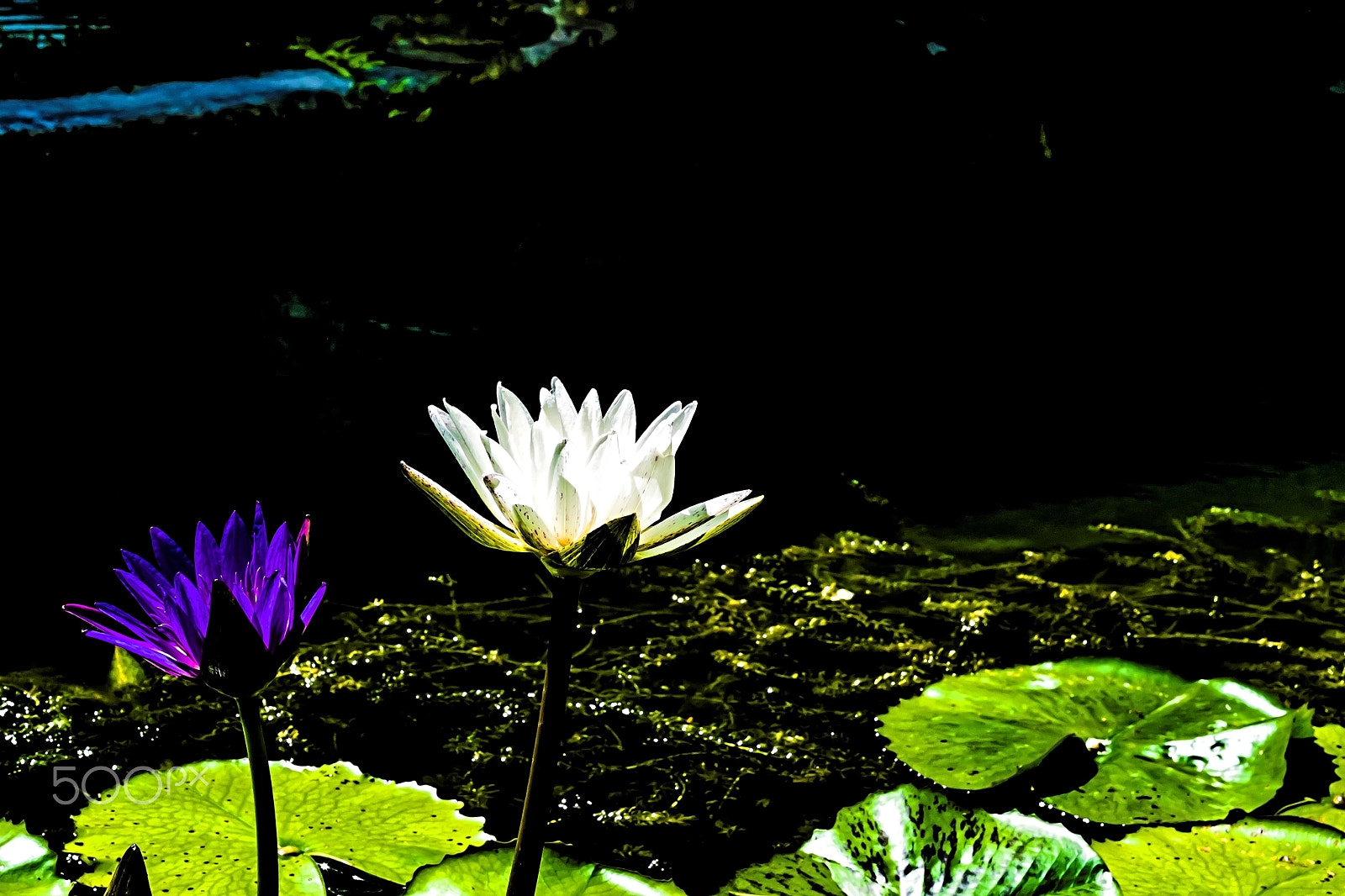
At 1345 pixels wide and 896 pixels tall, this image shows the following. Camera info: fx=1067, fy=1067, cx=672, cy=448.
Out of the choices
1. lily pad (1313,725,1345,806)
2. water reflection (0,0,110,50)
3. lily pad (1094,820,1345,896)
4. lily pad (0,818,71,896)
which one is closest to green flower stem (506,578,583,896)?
lily pad (0,818,71,896)

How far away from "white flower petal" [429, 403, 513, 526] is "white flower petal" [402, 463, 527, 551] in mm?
16

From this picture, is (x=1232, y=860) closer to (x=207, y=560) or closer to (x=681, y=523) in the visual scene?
(x=681, y=523)

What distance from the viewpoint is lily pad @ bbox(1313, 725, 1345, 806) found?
134 cm

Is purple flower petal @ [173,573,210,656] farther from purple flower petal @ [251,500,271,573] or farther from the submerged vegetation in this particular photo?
the submerged vegetation

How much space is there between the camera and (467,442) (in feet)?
2.73

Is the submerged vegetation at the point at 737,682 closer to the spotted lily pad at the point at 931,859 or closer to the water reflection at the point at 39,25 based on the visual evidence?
the spotted lily pad at the point at 931,859

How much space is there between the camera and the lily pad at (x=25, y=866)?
1029 millimetres

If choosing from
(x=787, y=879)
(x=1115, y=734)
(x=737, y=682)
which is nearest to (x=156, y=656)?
(x=787, y=879)

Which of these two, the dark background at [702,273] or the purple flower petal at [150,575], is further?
the dark background at [702,273]

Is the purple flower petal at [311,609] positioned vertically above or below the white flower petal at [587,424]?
below

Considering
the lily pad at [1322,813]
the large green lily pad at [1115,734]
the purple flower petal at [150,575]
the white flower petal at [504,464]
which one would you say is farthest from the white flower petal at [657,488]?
the lily pad at [1322,813]

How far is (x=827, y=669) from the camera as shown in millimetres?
1778

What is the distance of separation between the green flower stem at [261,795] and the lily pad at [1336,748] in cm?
124

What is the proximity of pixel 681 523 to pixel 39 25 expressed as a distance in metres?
2.73
